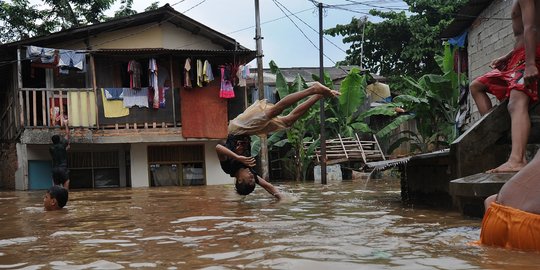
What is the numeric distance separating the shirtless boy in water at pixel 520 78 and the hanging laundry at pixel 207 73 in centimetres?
1184

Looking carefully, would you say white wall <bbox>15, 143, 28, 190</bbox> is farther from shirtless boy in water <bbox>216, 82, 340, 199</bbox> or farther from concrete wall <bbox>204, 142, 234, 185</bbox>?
shirtless boy in water <bbox>216, 82, 340, 199</bbox>

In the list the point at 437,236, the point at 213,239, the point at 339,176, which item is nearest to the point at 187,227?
the point at 213,239

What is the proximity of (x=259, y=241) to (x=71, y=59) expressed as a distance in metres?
13.1

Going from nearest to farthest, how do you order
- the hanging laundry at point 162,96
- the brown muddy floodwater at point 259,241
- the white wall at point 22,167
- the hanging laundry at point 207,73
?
1. the brown muddy floodwater at point 259,241
2. the white wall at point 22,167
3. the hanging laundry at point 207,73
4. the hanging laundry at point 162,96

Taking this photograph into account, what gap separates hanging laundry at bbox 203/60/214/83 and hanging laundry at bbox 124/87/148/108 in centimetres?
182

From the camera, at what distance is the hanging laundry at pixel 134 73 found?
51.8 feet

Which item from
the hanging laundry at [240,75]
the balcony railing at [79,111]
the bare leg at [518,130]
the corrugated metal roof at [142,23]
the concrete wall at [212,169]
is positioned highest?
the corrugated metal roof at [142,23]

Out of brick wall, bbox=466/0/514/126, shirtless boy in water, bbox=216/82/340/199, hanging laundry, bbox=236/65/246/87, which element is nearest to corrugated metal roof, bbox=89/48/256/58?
hanging laundry, bbox=236/65/246/87

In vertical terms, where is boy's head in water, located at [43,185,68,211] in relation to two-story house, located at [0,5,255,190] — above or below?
below

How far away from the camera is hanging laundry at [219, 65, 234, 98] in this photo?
16359 mm

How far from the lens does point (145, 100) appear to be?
1605 cm

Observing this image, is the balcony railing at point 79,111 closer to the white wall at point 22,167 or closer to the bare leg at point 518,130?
the white wall at point 22,167

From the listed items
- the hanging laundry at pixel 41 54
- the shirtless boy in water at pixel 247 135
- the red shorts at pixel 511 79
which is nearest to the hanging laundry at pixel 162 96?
the hanging laundry at pixel 41 54

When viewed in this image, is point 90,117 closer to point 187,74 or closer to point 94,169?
point 94,169
